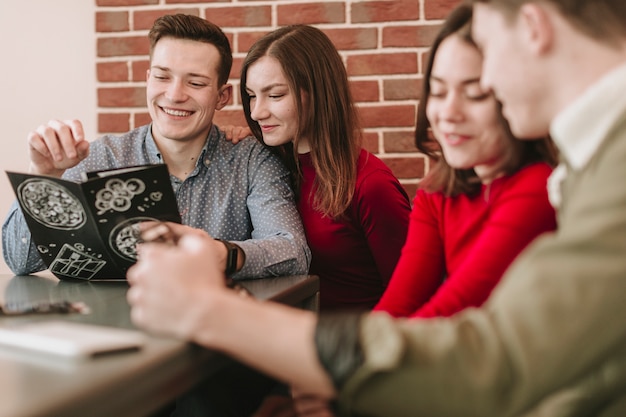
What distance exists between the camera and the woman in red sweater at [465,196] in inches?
42.3

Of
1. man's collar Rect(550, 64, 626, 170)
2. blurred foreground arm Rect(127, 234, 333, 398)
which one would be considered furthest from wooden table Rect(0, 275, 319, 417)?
man's collar Rect(550, 64, 626, 170)

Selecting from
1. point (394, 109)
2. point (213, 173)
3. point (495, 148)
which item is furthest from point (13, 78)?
point (495, 148)

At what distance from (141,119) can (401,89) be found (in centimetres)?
89

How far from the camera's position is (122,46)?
99.0 inches

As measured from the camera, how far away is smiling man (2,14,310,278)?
1.82 m

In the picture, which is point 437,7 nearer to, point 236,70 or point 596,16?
point 236,70

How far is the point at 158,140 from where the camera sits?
1.99m

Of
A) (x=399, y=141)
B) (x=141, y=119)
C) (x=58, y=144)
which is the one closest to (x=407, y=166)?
(x=399, y=141)

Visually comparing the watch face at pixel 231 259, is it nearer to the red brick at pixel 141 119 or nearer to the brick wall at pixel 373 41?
the brick wall at pixel 373 41

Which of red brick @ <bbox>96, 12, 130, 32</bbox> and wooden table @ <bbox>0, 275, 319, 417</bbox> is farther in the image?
red brick @ <bbox>96, 12, 130, 32</bbox>

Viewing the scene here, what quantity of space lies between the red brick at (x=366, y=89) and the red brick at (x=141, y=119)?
714 millimetres

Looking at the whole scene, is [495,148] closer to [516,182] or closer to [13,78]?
[516,182]

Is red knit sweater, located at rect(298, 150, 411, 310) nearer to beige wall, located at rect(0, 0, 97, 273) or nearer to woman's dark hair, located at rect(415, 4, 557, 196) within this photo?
woman's dark hair, located at rect(415, 4, 557, 196)

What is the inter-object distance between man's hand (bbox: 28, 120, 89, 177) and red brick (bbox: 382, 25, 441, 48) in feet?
3.68
